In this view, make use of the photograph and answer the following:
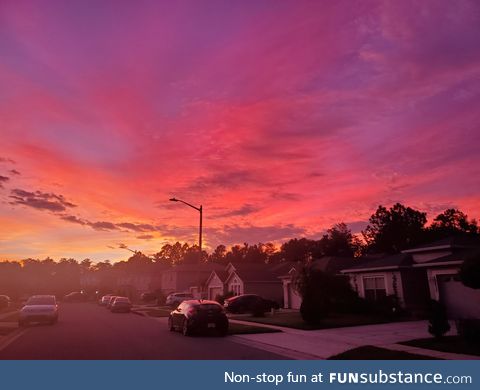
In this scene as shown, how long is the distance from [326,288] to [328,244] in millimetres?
57008

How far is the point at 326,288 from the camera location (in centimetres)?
3062

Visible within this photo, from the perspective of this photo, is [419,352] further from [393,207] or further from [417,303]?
[393,207]

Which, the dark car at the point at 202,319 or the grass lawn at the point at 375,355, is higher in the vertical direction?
the dark car at the point at 202,319

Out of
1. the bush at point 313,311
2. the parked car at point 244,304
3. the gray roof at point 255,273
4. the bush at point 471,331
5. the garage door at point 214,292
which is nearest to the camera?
the bush at point 471,331

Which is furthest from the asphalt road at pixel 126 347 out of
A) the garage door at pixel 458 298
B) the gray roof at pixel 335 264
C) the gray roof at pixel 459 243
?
the gray roof at pixel 335 264

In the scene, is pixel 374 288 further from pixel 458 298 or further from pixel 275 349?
pixel 275 349

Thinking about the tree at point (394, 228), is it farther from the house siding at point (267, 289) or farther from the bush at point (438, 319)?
the bush at point (438, 319)

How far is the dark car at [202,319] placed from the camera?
57.8ft

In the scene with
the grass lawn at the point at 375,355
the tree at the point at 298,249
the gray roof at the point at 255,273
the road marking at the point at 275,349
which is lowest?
the road marking at the point at 275,349

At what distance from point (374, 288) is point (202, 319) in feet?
52.6

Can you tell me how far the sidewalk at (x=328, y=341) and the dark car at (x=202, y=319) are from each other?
0.96 meters

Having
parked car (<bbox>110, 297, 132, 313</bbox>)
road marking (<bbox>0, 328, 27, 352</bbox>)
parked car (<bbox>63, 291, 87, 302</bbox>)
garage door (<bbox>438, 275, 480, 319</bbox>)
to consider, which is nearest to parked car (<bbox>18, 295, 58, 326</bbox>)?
road marking (<bbox>0, 328, 27, 352</bbox>)

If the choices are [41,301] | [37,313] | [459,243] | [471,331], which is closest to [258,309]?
[459,243]

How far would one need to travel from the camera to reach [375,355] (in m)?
11.8
